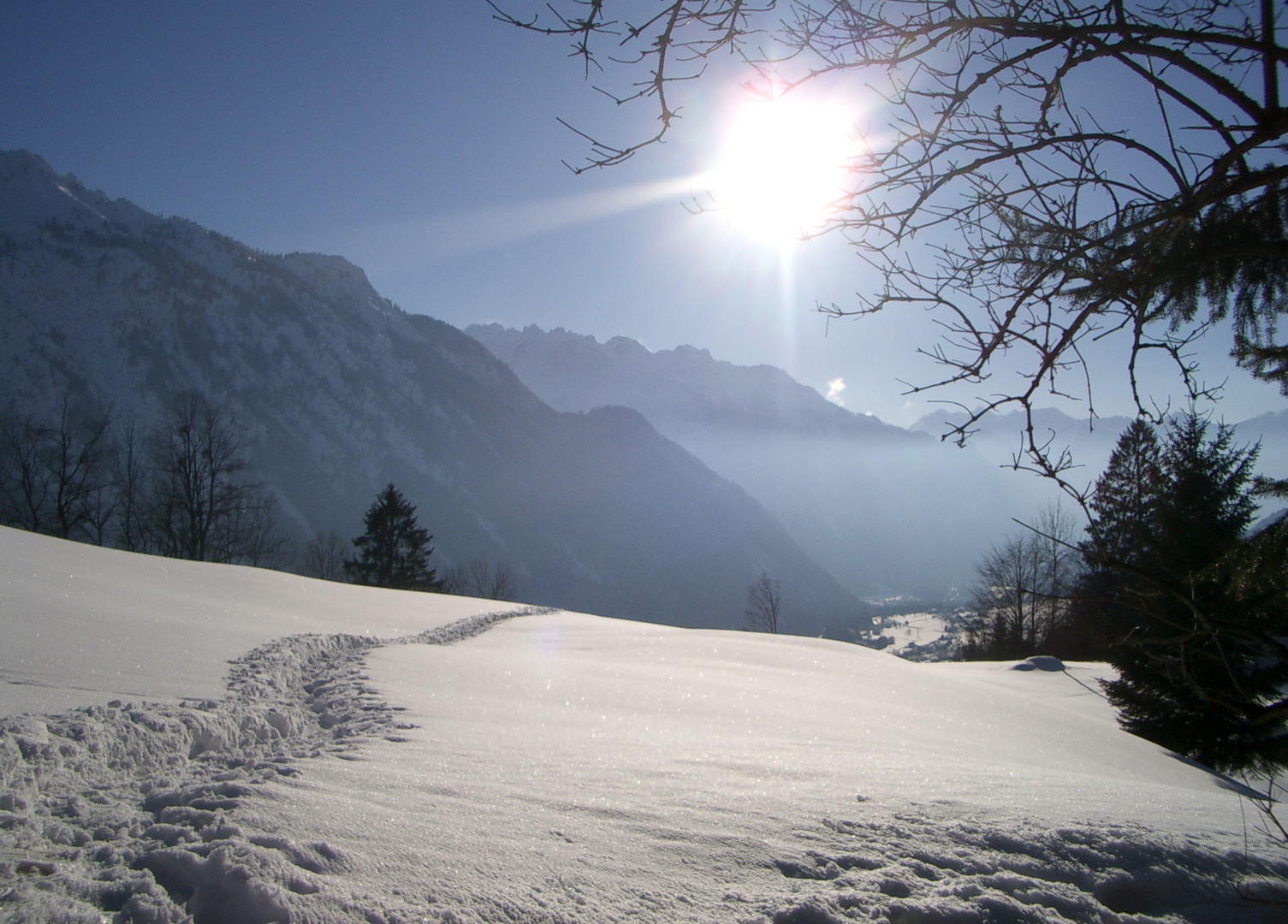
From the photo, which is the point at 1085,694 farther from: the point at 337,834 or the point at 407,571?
the point at 407,571

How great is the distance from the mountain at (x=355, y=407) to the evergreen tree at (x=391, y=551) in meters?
61.3

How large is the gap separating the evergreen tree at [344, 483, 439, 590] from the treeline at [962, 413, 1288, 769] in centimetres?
2741

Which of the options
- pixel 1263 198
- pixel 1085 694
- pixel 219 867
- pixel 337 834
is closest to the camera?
pixel 219 867

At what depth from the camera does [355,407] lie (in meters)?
105

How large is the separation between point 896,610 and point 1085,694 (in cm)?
14779

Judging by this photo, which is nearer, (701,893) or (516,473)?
(701,893)

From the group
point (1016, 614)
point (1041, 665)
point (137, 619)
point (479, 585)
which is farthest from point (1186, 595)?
point (479, 585)

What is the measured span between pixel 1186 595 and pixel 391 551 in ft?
102

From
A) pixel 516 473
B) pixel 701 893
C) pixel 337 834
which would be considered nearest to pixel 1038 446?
pixel 701 893

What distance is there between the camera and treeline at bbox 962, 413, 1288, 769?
7.07 feet

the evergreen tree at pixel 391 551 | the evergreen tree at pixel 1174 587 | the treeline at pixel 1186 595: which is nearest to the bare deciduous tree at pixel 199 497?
the evergreen tree at pixel 391 551

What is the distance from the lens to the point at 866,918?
1471 mm

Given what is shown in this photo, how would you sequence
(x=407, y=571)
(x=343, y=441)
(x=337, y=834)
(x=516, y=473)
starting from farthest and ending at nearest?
(x=516, y=473) → (x=343, y=441) → (x=407, y=571) → (x=337, y=834)

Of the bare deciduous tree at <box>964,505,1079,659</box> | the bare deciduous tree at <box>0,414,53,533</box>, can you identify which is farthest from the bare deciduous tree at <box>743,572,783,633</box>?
the bare deciduous tree at <box>0,414,53,533</box>
